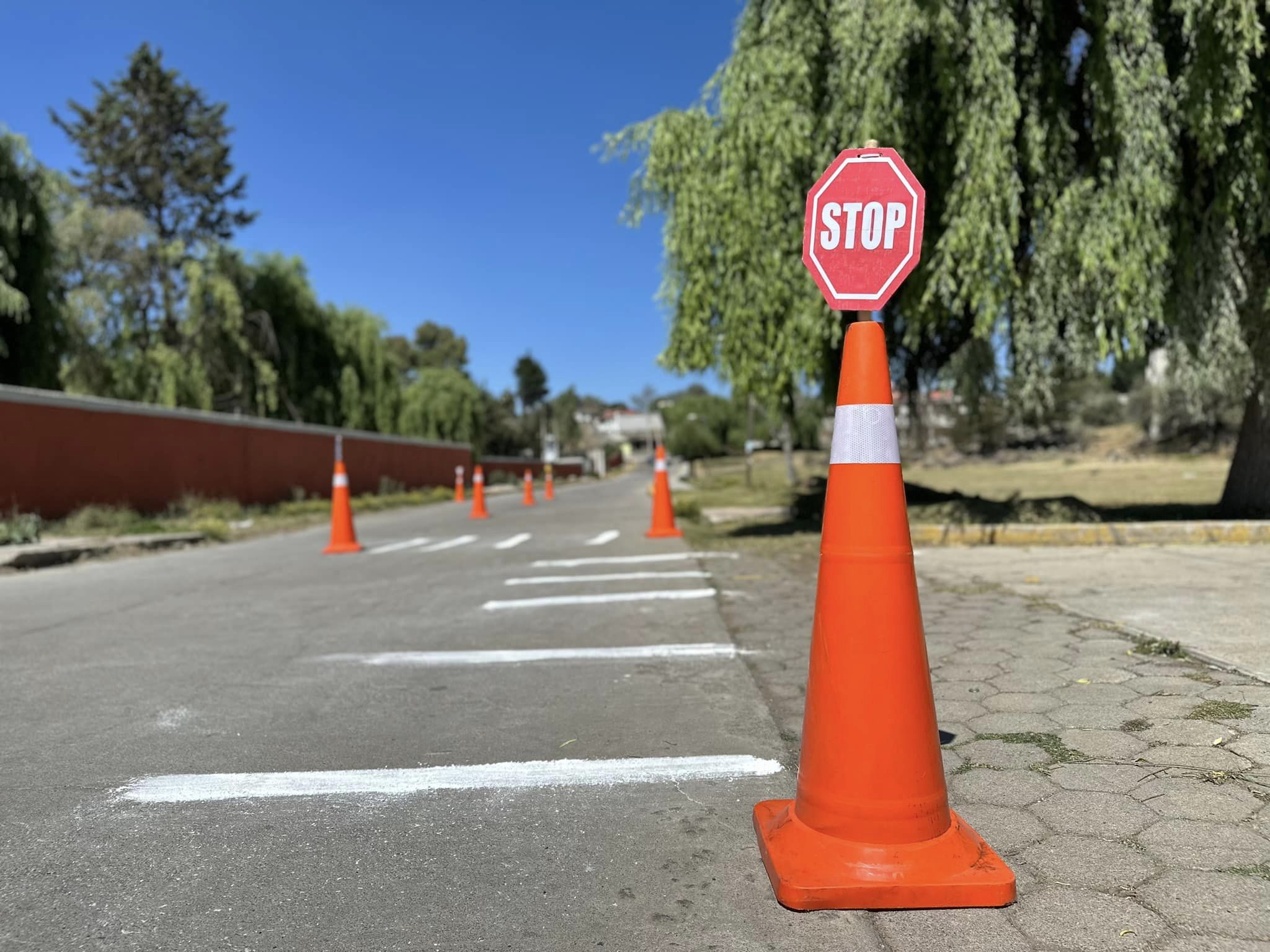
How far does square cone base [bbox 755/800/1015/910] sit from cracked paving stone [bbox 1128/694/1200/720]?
146 centimetres

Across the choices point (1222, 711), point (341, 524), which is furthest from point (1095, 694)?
point (341, 524)

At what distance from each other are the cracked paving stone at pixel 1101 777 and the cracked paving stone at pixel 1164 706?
0.56 meters

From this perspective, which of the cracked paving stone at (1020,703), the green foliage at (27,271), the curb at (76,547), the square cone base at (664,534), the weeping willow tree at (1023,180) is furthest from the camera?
the green foliage at (27,271)

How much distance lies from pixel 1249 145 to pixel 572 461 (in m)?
68.7

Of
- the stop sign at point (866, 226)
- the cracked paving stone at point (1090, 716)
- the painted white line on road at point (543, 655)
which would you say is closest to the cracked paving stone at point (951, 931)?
the cracked paving stone at point (1090, 716)

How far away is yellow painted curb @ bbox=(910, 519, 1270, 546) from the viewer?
7.88 meters

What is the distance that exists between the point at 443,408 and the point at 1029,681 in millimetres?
41629

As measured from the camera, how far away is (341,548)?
1066cm

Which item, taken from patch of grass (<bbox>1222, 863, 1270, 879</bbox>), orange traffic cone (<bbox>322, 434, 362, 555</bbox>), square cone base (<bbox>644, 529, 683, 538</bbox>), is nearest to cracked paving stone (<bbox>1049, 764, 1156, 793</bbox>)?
patch of grass (<bbox>1222, 863, 1270, 879</bbox>)

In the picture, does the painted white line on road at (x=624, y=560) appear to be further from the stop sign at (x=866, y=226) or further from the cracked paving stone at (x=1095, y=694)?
the stop sign at (x=866, y=226)

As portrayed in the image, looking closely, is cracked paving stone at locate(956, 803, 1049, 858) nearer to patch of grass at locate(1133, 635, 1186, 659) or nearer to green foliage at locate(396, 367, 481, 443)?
patch of grass at locate(1133, 635, 1186, 659)

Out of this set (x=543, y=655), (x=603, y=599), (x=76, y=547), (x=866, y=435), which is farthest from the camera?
(x=76, y=547)

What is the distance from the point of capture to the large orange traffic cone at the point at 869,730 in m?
2.01

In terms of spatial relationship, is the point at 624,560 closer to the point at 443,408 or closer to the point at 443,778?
the point at 443,778
